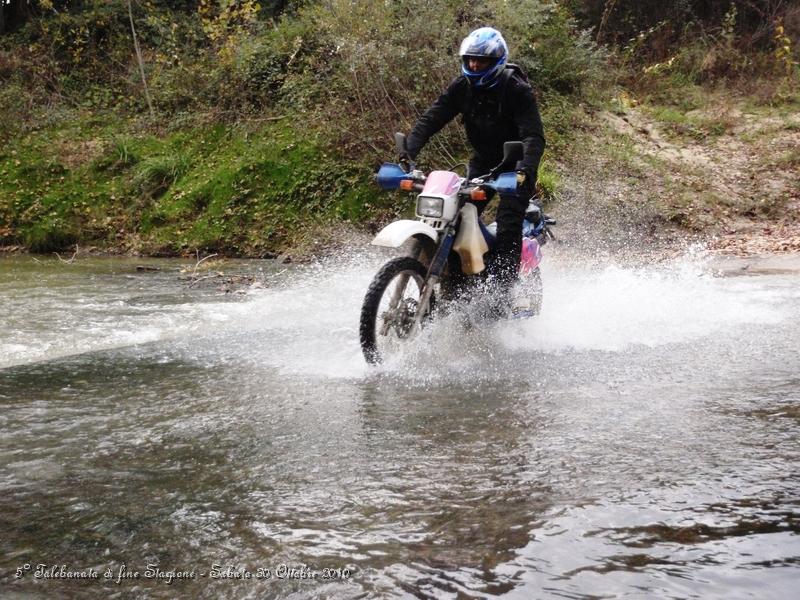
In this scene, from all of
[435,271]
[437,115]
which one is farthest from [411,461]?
[437,115]

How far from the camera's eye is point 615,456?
353 cm

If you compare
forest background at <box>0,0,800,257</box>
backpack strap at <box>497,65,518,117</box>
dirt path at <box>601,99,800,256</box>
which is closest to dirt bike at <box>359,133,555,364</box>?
backpack strap at <box>497,65,518,117</box>

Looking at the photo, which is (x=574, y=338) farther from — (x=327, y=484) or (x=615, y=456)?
(x=327, y=484)

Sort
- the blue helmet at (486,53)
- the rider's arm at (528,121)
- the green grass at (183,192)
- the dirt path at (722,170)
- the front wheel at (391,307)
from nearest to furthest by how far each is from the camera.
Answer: the front wheel at (391,307) < the blue helmet at (486,53) < the rider's arm at (528,121) < the dirt path at (722,170) < the green grass at (183,192)

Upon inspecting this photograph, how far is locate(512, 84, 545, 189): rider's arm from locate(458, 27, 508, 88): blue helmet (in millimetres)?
226

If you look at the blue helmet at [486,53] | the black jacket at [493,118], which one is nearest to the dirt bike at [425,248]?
the black jacket at [493,118]

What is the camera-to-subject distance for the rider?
6137mm

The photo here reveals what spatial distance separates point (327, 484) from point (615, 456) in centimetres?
126

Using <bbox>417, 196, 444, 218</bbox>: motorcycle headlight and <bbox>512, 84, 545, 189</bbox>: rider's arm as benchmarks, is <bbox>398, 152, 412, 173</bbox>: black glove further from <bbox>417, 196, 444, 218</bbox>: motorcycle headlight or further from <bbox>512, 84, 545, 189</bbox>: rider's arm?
<bbox>512, 84, 545, 189</bbox>: rider's arm

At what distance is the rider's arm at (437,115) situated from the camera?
6586 millimetres

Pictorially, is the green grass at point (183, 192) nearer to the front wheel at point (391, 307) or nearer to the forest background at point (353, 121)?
the forest background at point (353, 121)

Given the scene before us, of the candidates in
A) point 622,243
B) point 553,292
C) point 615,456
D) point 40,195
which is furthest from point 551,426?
point 40,195

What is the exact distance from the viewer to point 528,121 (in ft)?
20.7

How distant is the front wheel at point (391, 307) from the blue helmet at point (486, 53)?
159cm
